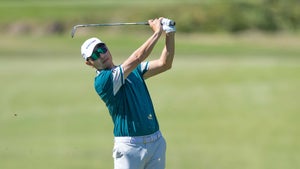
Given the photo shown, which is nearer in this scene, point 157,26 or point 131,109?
point 131,109

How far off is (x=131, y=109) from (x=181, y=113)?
11.3 meters

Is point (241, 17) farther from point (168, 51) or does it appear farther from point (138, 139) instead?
point (138, 139)

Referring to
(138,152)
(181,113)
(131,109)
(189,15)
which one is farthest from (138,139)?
(189,15)

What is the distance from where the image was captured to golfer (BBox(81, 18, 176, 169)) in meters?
7.15

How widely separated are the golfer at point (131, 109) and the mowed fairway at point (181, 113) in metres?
5.04

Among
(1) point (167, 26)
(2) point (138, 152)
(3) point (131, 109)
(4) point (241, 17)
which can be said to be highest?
(4) point (241, 17)

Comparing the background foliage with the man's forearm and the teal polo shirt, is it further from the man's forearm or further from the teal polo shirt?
the teal polo shirt

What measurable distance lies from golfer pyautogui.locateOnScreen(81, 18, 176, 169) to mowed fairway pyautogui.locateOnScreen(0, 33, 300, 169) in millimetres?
5037

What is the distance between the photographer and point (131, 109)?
7223mm

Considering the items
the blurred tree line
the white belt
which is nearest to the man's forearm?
the white belt

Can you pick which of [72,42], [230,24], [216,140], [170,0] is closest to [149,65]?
[216,140]

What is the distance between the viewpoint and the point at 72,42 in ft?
136

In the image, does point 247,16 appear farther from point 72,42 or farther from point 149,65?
point 149,65

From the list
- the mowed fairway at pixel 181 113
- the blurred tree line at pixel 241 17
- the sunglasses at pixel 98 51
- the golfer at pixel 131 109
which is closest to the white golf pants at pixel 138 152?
the golfer at pixel 131 109
